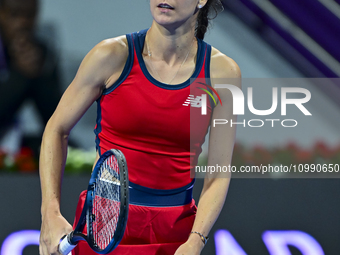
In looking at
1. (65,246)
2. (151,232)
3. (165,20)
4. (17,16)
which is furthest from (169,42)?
(17,16)

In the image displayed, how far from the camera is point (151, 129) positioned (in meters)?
1.52

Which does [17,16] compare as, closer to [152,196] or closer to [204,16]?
[204,16]

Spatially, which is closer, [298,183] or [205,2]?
[205,2]

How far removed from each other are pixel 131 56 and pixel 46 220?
579mm

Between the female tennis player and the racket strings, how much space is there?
12 centimetres

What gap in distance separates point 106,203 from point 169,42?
584 mm

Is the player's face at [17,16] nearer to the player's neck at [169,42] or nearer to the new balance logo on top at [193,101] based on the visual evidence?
the player's neck at [169,42]

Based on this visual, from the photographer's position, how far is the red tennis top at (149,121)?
1521 millimetres

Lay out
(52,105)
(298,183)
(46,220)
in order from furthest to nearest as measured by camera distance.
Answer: (52,105), (298,183), (46,220)

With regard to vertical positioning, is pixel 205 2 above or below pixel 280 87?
below

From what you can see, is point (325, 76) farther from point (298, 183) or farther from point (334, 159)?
point (298, 183)

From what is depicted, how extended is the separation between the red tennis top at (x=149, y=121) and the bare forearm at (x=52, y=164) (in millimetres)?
143

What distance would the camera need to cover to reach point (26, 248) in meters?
3.40

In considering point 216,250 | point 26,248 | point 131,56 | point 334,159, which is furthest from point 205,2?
point 334,159
